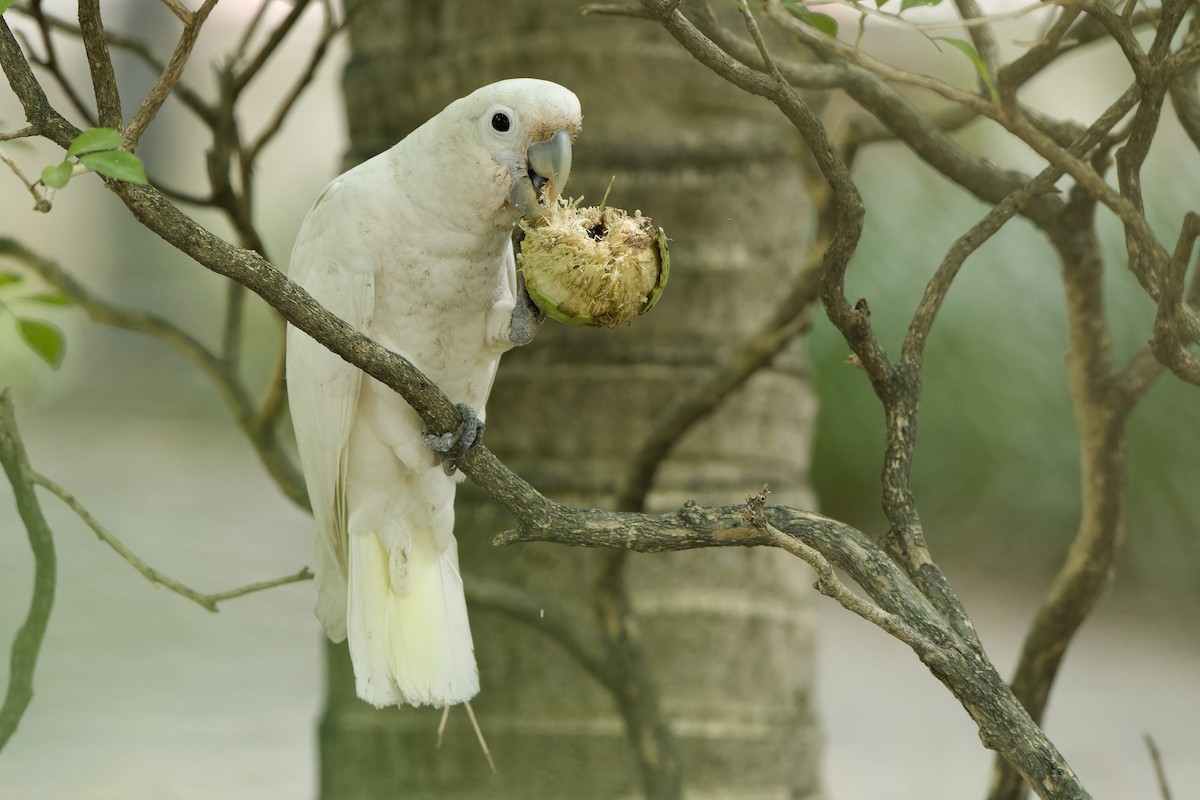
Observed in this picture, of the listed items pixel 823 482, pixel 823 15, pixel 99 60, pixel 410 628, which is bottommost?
pixel 410 628

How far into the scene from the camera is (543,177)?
116cm

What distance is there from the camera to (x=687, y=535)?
0.96 m

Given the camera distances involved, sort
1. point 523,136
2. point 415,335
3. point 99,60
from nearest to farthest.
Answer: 1. point 99,60
2. point 523,136
3. point 415,335

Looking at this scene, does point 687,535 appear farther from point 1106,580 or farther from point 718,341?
point 718,341

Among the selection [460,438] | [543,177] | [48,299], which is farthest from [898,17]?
Answer: [48,299]

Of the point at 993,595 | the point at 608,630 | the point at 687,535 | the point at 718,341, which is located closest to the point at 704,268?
the point at 718,341

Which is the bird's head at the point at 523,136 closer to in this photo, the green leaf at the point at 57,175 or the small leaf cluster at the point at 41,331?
the green leaf at the point at 57,175

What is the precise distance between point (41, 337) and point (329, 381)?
40cm

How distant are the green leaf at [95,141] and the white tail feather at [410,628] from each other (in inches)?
27.1

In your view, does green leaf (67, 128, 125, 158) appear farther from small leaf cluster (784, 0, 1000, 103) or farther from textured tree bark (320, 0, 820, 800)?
textured tree bark (320, 0, 820, 800)

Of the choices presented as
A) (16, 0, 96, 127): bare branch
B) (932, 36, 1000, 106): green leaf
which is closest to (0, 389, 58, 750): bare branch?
(16, 0, 96, 127): bare branch

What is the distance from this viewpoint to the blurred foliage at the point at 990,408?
3887mm

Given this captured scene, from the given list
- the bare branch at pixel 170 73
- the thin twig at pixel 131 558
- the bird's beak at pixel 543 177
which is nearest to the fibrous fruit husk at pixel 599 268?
the bird's beak at pixel 543 177

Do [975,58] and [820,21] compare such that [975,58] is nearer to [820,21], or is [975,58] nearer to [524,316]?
[820,21]
